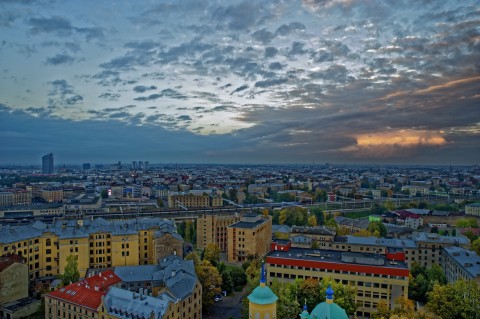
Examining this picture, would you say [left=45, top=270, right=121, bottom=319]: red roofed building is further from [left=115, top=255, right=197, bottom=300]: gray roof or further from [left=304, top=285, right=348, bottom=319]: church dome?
[left=304, top=285, right=348, bottom=319]: church dome

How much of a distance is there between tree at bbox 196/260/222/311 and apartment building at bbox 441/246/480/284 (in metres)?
28.2

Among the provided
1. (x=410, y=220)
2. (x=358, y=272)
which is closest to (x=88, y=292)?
(x=358, y=272)

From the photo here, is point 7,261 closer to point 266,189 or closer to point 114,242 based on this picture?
point 114,242

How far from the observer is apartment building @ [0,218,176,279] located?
48.7 m

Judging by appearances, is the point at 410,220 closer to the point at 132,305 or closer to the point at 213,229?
the point at 213,229

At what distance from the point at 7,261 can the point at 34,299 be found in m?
5.08

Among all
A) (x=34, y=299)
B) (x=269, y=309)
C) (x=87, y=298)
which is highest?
(x=269, y=309)

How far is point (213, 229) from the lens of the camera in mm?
67438

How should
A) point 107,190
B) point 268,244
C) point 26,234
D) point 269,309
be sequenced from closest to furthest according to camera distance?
point 269,309 < point 26,234 < point 268,244 < point 107,190

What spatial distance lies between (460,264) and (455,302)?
1514 centimetres

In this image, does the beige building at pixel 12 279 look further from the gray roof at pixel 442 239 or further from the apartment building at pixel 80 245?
the gray roof at pixel 442 239

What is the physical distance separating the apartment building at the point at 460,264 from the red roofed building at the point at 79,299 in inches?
1541

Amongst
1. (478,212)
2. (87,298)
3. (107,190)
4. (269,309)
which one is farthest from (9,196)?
(478,212)

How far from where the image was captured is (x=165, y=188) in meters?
164
